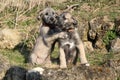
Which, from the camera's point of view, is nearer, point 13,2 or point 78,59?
point 78,59

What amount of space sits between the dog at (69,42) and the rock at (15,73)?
→ 3.45 ft

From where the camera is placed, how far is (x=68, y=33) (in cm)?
972

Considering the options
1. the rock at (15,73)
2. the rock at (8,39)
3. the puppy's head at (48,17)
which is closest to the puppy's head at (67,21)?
the puppy's head at (48,17)

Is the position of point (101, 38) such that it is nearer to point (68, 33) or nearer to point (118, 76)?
point (68, 33)

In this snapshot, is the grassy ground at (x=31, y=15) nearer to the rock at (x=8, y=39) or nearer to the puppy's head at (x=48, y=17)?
the rock at (x=8, y=39)

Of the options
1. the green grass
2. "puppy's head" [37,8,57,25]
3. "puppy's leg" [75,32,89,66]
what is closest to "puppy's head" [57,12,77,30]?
"puppy's leg" [75,32,89,66]

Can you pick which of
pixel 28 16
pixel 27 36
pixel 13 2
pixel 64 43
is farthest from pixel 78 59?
pixel 13 2

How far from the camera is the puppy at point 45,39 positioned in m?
10.6

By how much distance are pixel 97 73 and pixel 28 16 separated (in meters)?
9.24

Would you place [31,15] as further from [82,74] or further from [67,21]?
[82,74]

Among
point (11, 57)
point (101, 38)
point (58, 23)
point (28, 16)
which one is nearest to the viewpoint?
point (58, 23)

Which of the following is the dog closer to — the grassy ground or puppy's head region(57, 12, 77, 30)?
puppy's head region(57, 12, 77, 30)

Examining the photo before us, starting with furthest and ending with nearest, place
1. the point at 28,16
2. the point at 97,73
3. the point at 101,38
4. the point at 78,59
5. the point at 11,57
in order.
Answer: the point at 28,16 < the point at 101,38 < the point at 11,57 < the point at 78,59 < the point at 97,73

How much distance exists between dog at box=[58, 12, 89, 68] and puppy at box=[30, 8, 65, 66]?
0.52m
